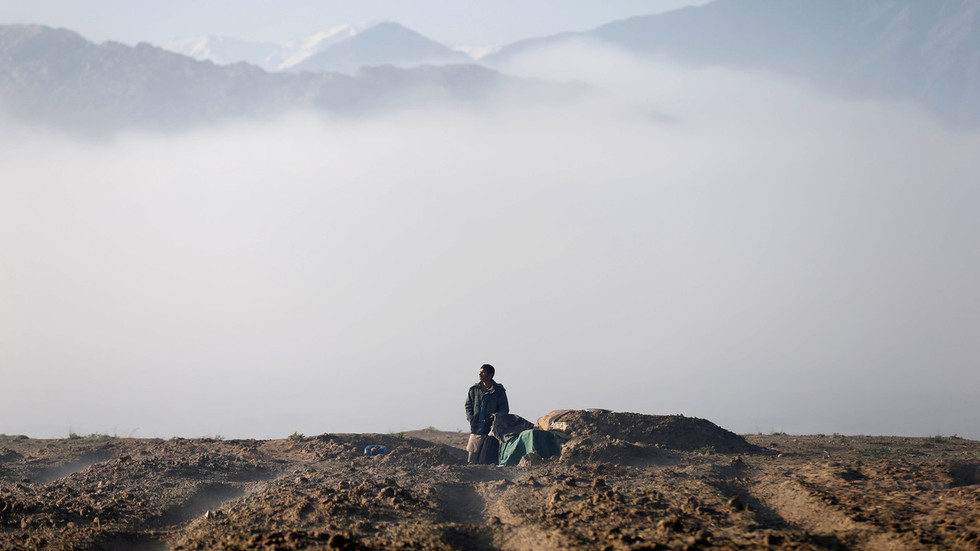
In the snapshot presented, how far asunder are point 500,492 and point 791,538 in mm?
4079

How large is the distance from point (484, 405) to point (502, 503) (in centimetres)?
486

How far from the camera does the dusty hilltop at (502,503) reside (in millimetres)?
7188

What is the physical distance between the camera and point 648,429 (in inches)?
645

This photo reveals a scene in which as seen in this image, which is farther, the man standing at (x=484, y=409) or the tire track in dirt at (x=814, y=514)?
the man standing at (x=484, y=409)

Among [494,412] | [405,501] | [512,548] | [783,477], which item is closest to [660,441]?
[494,412]

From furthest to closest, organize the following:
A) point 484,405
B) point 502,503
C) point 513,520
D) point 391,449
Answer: point 391,449
point 484,405
point 502,503
point 513,520

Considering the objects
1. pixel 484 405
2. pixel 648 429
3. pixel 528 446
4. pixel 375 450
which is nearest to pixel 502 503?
pixel 528 446

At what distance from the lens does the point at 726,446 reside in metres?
15.7

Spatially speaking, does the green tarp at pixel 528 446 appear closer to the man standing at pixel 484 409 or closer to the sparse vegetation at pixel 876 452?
the man standing at pixel 484 409

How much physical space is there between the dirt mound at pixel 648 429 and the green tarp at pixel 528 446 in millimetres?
1926

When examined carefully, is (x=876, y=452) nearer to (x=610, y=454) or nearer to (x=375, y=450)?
(x=610, y=454)

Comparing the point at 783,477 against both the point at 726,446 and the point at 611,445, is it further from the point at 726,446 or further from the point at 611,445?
the point at 726,446

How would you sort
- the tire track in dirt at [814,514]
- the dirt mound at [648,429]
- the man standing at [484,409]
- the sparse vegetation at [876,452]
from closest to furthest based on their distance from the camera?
the tire track in dirt at [814,514] < the man standing at [484,409] < the sparse vegetation at [876,452] < the dirt mound at [648,429]

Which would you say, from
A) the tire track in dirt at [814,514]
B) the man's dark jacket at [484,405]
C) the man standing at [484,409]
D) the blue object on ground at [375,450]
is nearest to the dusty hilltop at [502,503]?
the tire track in dirt at [814,514]
